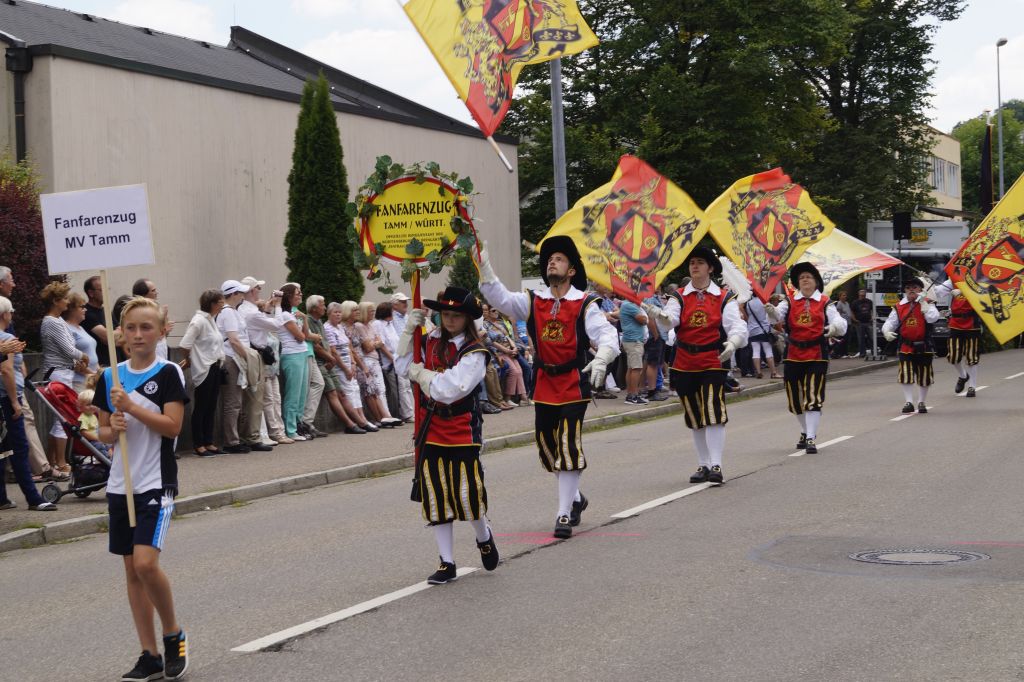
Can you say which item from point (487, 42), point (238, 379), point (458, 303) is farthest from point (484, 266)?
point (238, 379)

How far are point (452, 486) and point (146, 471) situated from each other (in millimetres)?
2233

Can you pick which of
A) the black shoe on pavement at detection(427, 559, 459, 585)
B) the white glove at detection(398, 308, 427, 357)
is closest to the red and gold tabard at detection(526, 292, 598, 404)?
the white glove at detection(398, 308, 427, 357)

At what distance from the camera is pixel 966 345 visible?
2184 centimetres

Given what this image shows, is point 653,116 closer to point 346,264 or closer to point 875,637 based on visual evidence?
point 346,264

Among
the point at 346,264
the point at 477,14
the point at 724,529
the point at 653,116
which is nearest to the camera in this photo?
the point at 724,529

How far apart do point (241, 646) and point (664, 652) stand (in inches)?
83.5

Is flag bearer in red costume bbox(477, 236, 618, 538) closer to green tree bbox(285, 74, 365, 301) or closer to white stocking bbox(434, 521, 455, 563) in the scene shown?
white stocking bbox(434, 521, 455, 563)

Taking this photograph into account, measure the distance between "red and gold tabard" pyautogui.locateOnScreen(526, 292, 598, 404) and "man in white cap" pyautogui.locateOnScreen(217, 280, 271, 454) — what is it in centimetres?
694

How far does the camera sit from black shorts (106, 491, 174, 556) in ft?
19.5

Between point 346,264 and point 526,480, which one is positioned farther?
point 346,264

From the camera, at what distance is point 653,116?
3616cm

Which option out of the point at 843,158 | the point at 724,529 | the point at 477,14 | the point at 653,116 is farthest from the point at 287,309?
the point at 843,158

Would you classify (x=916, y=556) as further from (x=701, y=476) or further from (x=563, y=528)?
(x=701, y=476)

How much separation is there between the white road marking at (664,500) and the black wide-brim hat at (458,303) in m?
3.19
